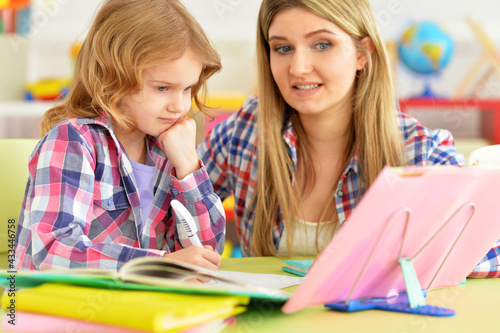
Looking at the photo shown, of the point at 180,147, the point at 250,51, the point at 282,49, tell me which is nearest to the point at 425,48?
the point at 250,51

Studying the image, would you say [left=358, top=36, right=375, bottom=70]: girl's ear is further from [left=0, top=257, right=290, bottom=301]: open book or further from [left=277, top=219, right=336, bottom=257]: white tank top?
[left=0, top=257, right=290, bottom=301]: open book

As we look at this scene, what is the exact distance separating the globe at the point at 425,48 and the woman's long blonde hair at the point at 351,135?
1.67 meters

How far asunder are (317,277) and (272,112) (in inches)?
32.5

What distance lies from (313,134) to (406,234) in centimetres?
77

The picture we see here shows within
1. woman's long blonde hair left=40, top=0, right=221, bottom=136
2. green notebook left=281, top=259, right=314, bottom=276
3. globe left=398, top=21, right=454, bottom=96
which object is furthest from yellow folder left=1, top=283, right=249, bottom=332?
globe left=398, top=21, right=454, bottom=96

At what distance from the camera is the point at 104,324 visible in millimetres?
568

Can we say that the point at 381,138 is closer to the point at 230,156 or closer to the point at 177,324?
the point at 230,156

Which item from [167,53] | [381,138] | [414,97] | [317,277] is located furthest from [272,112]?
[414,97]

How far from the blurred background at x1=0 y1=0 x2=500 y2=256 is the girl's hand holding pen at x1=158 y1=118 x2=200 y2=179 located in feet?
5.79

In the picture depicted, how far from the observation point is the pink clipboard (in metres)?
0.61

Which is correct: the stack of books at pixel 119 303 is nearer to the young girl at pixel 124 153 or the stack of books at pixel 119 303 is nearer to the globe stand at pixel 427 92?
the young girl at pixel 124 153

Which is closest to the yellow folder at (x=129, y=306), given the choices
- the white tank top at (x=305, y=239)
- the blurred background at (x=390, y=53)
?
the white tank top at (x=305, y=239)

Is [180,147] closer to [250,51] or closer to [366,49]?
[366,49]

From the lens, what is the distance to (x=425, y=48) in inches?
118
